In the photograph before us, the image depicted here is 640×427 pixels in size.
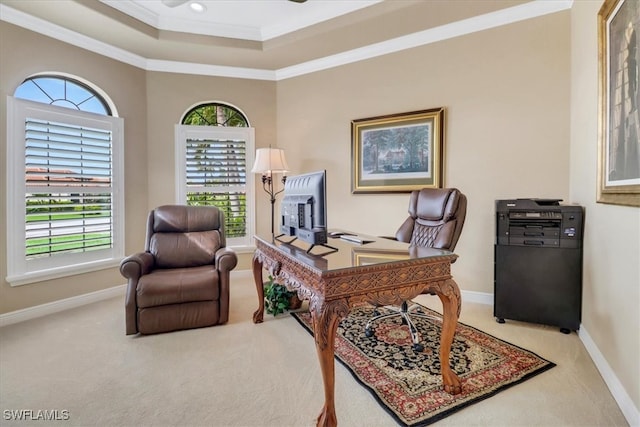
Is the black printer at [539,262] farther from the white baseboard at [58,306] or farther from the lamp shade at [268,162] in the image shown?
the white baseboard at [58,306]

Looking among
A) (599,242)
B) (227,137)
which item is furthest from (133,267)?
(599,242)

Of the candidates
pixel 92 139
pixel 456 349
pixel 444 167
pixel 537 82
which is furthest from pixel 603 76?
pixel 92 139

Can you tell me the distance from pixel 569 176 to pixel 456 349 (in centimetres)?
197

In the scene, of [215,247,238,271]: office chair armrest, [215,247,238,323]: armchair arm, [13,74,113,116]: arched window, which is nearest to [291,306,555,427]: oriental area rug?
[215,247,238,323]: armchair arm

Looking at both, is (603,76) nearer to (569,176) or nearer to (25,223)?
(569,176)

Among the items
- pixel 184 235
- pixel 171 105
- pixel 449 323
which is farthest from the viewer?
pixel 171 105

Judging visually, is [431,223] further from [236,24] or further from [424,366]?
[236,24]

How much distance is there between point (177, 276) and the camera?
8.91 feet

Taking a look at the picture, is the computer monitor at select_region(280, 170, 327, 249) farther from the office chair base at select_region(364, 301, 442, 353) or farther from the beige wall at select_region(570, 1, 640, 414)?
the beige wall at select_region(570, 1, 640, 414)

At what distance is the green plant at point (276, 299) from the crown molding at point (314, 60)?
9.66 feet

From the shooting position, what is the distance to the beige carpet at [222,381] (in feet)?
5.33

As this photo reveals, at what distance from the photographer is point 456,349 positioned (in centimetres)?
229

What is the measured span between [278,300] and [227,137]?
252 centimetres

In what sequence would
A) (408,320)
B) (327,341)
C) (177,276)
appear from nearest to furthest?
(327,341) → (408,320) → (177,276)
